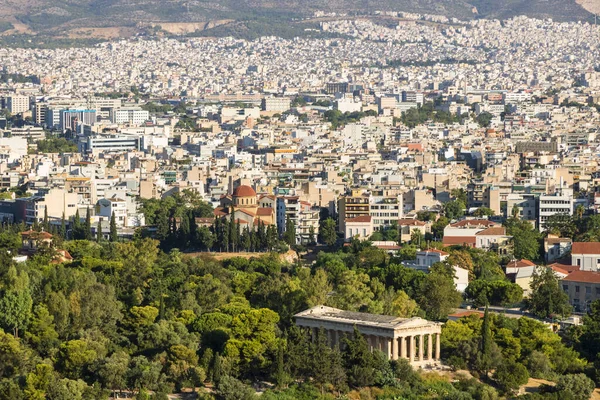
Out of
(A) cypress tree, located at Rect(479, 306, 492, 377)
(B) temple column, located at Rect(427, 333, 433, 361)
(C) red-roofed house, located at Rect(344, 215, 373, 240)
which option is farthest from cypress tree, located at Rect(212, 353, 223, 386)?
(C) red-roofed house, located at Rect(344, 215, 373, 240)

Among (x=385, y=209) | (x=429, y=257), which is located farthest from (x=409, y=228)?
(x=429, y=257)

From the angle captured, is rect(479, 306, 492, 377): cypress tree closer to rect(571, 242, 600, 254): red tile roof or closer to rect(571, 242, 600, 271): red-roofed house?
rect(571, 242, 600, 271): red-roofed house

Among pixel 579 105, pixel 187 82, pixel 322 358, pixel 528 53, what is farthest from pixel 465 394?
pixel 528 53

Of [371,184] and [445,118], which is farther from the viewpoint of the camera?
[445,118]

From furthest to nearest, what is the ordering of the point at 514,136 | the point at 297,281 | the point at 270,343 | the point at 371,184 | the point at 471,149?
the point at 514,136
the point at 471,149
the point at 371,184
the point at 297,281
the point at 270,343

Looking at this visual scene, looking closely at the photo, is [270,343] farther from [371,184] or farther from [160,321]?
[371,184]

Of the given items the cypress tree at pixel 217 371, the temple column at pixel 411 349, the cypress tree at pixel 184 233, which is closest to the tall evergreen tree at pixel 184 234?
the cypress tree at pixel 184 233

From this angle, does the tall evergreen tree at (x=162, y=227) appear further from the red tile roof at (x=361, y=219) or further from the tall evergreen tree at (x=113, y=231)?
the red tile roof at (x=361, y=219)
